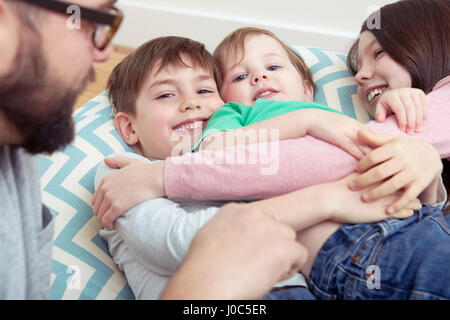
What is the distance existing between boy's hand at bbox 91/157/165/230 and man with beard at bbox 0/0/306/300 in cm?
23

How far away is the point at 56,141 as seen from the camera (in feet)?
2.16

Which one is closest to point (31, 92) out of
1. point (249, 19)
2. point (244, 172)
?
point (244, 172)

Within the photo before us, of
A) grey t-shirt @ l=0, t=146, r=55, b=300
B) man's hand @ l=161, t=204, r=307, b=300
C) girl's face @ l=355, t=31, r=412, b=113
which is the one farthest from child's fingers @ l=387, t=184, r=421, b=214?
grey t-shirt @ l=0, t=146, r=55, b=300

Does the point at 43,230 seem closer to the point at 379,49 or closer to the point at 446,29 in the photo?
the point at 379,49

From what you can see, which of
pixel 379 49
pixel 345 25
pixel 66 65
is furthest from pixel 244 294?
pixel 345 25

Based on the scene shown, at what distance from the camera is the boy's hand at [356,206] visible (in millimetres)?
845

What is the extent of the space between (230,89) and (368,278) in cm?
75

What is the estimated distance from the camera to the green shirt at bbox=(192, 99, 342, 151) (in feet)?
3.62

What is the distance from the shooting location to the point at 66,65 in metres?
0.63

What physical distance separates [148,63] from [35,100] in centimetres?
67

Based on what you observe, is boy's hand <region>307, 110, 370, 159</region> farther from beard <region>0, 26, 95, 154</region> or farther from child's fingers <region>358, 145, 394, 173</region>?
beard <region>0, 26, 95, 154</region>

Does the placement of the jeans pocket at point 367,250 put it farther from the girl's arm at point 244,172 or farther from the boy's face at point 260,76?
the boy's face at point 260,76

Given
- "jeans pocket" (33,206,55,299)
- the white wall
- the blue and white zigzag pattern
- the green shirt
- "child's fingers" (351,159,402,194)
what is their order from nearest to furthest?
"jeans pocket" (33,206,55,299), "child's fingers" (351,159,402,194), the blue and white zigzag pattern, the green shirt, the white wall

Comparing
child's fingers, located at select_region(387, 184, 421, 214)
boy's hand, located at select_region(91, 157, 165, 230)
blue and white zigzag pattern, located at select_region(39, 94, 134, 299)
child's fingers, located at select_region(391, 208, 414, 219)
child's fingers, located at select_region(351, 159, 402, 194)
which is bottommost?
blue and white zigzag pattern, located at select_region(39, 94, 134, 299)
